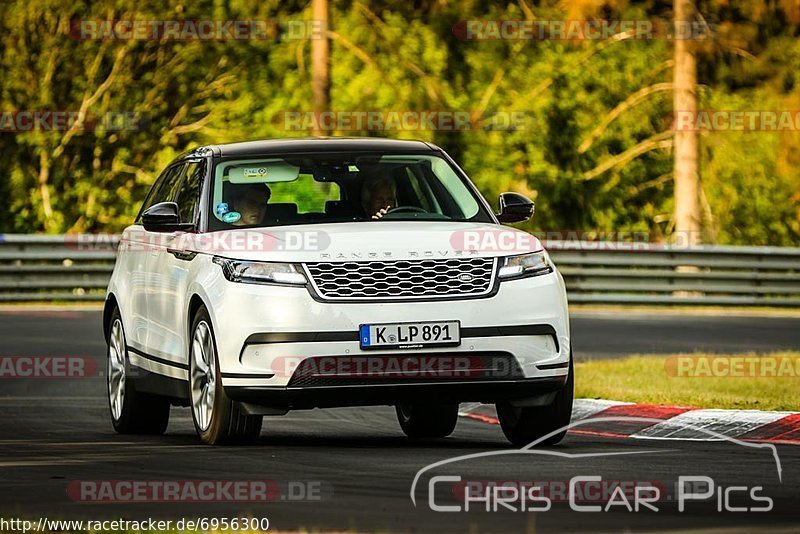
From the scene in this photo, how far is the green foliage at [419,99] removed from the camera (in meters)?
38.0

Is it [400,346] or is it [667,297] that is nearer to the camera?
[400,346]

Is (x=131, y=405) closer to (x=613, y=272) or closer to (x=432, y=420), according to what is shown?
(x=432, y=420)

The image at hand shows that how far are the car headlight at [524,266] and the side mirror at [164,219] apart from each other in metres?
2.00

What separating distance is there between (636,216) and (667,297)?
12.7 m

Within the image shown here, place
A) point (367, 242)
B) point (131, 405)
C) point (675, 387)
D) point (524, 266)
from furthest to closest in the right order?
point (675, 387) < point (131, 405) < point (524, 266) < point (367, 242)

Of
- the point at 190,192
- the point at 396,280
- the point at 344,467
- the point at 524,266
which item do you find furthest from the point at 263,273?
the point at 190,192

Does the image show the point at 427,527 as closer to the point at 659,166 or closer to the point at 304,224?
the point at 304,224

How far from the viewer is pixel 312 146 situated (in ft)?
39.5

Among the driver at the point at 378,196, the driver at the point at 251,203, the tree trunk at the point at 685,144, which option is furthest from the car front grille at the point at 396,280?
the tree trunk at the point at 685,144

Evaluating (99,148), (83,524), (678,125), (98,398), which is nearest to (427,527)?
(83,524)

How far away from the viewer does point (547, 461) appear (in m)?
10.1

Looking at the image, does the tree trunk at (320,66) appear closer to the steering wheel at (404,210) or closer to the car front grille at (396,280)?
the steering wheel at (404,210)

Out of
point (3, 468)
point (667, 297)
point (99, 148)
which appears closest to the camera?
point (3, 468)

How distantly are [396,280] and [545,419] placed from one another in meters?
1.37
